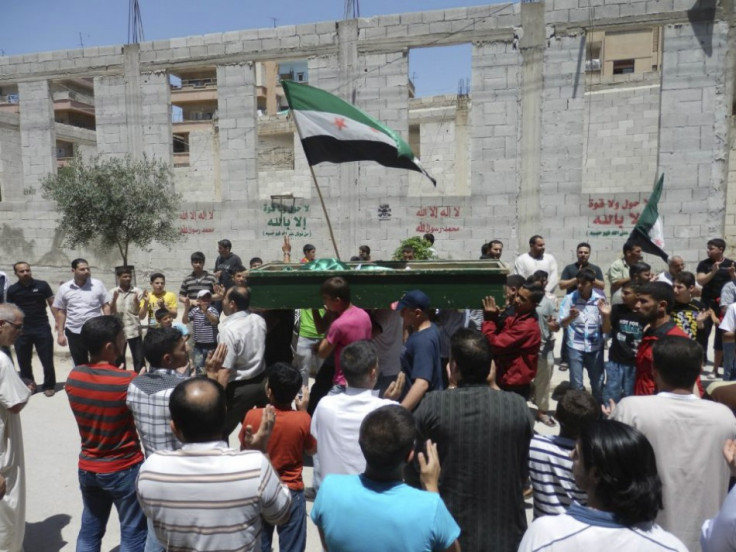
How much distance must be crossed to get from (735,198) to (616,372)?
10324 mm

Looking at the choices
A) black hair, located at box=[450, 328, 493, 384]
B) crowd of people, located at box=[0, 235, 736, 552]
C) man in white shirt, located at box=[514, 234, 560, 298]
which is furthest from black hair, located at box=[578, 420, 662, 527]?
man in white shirt, located at box=[514, 234, 560, 298]

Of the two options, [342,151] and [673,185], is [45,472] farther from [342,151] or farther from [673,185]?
[673,185]

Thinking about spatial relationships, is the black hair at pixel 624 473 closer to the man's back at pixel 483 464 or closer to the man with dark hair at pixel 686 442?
the man's back at pixel 483 464

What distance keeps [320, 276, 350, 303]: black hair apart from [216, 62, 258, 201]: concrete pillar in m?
9.44

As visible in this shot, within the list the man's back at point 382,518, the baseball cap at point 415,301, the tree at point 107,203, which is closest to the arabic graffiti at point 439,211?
the tree at point 107,203

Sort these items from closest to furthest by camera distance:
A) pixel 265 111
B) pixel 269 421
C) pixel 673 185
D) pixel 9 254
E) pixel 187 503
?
pixel 187 503 < pixel 269 421 < pixel 673 185 < pixel 9 254 < pixel 265 111

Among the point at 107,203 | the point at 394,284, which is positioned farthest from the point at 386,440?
the point at 107,203

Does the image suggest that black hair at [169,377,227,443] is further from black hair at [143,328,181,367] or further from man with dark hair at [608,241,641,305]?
man with dark hair at [608,241,641,305]

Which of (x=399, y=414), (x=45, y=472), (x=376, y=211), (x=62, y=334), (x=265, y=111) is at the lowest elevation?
(x=45, y=472)

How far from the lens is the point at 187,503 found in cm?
199

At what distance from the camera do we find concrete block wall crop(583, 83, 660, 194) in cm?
1581

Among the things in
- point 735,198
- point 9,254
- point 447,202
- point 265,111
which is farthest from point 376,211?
point 265,111

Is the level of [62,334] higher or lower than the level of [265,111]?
lower

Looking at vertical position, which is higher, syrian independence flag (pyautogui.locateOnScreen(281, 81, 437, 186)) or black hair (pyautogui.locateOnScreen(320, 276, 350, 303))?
syrian independence flag (pyautogui.locateOnScreen(281, 81, 437, 186))
